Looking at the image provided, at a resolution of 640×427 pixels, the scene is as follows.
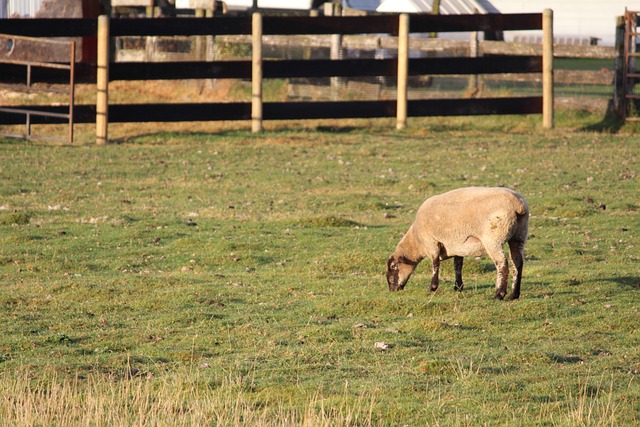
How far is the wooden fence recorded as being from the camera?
22.7m

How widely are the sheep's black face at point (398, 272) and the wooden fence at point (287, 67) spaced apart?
12.3m

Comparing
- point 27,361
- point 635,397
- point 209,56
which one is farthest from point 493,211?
point 209,56

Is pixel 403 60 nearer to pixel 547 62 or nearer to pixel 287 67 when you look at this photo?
pixel 287 67

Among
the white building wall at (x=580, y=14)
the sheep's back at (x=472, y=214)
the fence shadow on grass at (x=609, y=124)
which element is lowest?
the sheep's back at (x=472, y=214)

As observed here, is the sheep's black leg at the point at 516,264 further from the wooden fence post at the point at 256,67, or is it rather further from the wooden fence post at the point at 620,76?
the wooden fence post at the point at 620,76

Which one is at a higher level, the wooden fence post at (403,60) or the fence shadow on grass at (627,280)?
the wooden fence post at (403,60)

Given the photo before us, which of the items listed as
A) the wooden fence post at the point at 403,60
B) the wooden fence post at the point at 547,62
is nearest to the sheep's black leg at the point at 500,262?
the wooden fence post at the point at 403,60

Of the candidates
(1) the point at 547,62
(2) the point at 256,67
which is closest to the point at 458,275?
(2) the point at 256,67

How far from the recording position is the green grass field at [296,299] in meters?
7.57

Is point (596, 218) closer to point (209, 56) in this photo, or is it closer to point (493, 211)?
point (493, 211)

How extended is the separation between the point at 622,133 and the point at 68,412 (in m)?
19.5

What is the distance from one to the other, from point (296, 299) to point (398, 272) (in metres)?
1.27

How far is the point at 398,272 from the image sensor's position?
1143cm

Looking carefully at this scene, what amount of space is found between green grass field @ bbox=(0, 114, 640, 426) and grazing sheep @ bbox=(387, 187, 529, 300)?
259 mm
